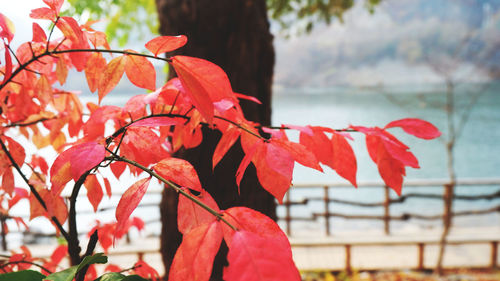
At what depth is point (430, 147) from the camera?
27469mm

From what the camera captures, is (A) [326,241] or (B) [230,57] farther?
(A) [326,241]

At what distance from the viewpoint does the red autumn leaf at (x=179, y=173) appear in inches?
18.9

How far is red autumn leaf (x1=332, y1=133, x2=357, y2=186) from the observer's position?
2.07 ft

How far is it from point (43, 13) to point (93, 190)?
0.35 meters

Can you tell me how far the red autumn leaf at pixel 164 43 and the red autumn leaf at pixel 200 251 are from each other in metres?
0.27

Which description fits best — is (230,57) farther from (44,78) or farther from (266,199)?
(44,78)

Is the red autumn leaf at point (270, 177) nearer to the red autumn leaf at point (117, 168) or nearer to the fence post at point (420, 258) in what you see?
the red autumn leaf at point (117, 168)

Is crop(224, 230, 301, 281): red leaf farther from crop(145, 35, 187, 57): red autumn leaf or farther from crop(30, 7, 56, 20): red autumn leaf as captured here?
crop(30, 7, 56, 20): red autumn leaf

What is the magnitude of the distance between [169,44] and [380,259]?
196 inches

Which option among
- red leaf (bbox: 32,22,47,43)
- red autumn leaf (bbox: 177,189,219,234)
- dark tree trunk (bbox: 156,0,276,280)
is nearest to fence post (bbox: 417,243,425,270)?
dark tree trunk (bbox: 156,0,276,280)

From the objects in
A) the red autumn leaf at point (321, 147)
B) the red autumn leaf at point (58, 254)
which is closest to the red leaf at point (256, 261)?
the red autumn leaf at point (321, 147)

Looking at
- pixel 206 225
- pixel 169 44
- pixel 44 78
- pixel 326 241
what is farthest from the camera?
pixel 326 241

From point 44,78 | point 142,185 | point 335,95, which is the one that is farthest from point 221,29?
point 335,95

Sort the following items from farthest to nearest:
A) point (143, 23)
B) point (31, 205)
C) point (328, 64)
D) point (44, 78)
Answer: point (328, 64) → point (143, 23) → point (31, 205) → point (44, 78)
